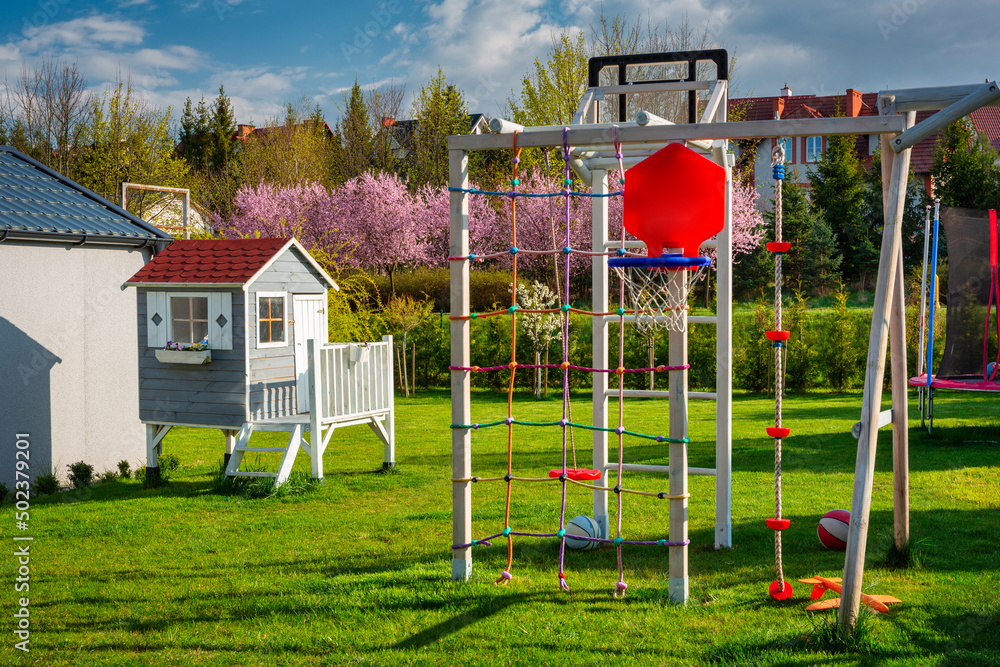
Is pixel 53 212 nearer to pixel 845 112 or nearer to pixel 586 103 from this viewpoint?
pixel 586 103

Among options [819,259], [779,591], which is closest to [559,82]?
[819,259]

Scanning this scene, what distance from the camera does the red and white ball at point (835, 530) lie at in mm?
4941

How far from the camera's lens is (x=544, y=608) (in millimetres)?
4062

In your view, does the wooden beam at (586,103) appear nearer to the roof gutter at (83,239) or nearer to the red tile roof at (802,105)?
the roof gutter at (83,239)

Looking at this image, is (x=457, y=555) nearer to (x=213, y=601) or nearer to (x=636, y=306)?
(x=213, y=601)

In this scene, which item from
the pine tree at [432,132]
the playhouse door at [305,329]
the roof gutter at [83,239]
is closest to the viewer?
the roof gutter at [83,239]

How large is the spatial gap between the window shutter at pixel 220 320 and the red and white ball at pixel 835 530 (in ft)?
17.5

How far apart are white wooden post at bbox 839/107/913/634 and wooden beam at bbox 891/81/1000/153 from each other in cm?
11

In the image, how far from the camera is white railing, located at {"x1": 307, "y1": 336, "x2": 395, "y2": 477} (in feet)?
25.0

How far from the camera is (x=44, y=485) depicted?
7547 millimetres

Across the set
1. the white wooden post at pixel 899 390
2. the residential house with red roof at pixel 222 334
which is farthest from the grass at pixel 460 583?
the residential house with red roof at pixel 222 334

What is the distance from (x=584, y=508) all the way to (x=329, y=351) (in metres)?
3.04

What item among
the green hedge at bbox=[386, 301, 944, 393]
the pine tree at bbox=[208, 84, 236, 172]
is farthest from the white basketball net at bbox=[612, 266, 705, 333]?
the pine tree at bbox=[208, 84, 236, 172]

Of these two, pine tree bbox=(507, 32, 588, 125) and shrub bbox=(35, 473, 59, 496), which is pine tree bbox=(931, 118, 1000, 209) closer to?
pine tree bbox=(507, 32, 588, 125)
